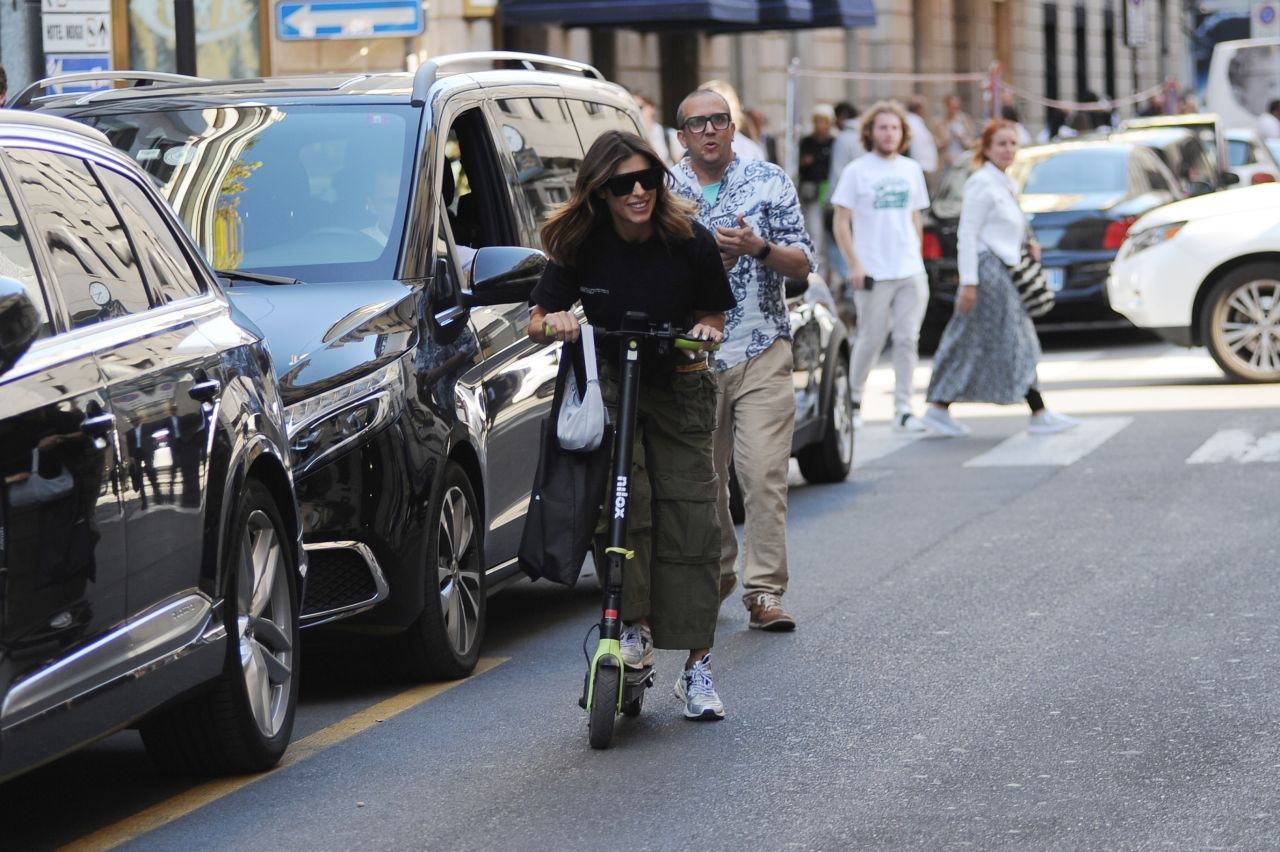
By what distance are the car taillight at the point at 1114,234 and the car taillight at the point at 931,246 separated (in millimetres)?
1424

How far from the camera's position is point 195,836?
5.94m

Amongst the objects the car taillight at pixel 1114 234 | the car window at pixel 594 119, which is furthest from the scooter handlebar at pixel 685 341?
the car taillight at pixel 1114 234

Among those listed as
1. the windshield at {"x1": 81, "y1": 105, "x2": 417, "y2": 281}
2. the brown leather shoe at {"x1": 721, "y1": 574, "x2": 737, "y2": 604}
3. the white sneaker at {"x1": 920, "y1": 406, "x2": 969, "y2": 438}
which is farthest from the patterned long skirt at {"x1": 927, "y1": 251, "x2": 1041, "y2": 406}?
the windshield at {"x1": 81, "y1": 105, "x2": 417, "y2": 281}

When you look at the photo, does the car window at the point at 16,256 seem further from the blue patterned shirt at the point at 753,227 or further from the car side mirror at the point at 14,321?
the blue patterned shirt at the point at 753,227

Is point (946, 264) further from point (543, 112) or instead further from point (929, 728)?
point (929, 728)

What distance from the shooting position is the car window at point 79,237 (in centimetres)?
578

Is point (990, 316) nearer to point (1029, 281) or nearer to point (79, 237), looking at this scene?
point (1029, 281)

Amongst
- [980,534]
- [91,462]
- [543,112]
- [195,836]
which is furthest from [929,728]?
[980,534]

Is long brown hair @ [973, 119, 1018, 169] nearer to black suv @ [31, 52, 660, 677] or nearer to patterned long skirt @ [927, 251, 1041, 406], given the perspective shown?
patterned long skirt @ [927, 251, 1041, 406]

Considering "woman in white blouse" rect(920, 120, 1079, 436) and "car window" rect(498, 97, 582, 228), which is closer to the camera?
"car window" rect(498, 97, 582, 228)

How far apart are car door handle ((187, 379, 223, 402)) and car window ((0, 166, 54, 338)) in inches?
26.5

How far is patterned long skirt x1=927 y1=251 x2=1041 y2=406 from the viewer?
15172mm

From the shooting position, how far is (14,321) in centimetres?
511

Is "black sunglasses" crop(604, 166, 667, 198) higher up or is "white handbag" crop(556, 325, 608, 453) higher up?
"black sunglasses" crop(604, 166, 667, 198)
